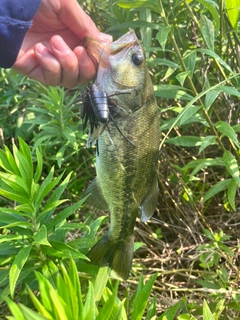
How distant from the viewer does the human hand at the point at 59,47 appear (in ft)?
6.05

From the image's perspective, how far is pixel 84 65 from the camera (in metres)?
1.87

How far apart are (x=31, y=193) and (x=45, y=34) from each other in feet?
3.30

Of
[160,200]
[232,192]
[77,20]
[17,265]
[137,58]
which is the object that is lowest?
[160,200]

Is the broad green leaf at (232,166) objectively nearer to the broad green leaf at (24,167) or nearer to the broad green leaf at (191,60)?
the broad green leaf at (191,60)

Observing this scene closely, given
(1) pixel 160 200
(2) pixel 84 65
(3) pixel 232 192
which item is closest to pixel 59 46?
(2) pixel 84 65

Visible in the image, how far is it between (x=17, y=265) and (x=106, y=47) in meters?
0.90

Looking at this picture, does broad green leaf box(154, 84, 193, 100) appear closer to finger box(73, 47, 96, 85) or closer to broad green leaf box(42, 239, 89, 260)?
finger box(73, 47, 96, 85)

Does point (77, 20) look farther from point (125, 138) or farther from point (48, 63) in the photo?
point (125, 138)

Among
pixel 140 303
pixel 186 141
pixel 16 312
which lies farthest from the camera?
pixel 186 141

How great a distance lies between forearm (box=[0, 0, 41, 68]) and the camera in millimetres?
1850

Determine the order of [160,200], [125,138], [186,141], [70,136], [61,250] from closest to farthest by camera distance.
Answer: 1. [61,250]
2. [125,138]
3. [186,141]
4. [70,136]
5. [160,200]

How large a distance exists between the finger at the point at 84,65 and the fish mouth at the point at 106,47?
0.46ft

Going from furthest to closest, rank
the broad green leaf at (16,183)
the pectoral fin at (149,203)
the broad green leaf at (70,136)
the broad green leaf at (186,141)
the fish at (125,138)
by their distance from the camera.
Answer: the broad green leaf at (70,136) < the broad green leaf at (186,141) < the pectoral fin at (149,203) < the fish at (125,138) < the broad green leaf at (16,183)

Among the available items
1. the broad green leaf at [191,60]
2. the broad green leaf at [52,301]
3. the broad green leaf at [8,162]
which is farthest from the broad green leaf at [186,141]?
the broad green leaf at [52,301]
